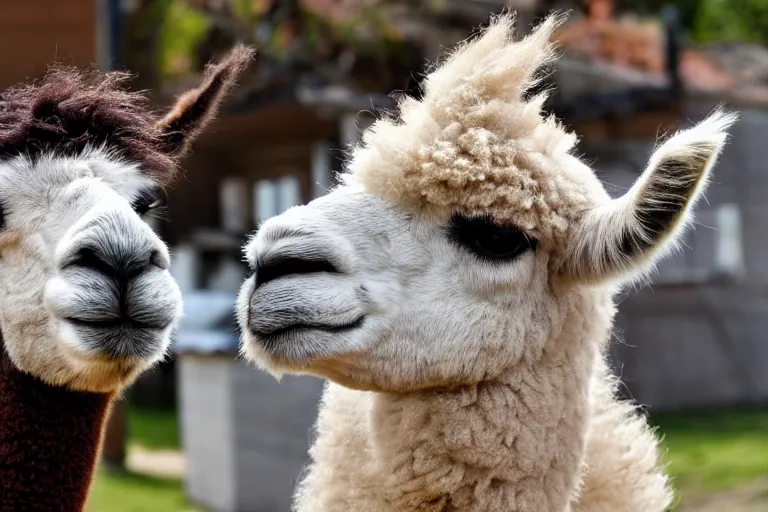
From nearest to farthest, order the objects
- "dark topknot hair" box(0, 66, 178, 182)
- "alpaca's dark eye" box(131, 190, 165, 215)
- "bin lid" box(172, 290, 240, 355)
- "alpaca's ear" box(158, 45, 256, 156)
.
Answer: "dark topknot hair" box(0, 66, 178, 182) → "alpaca's dark eye" box(131, 190, 165, 215) → "alpaca's ear" box(158, 45, 256, 156) → "bin lid" box(172, 290, 240, 355)

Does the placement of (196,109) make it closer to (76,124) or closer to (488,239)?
(76,124)

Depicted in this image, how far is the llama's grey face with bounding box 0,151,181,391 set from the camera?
3.34 m

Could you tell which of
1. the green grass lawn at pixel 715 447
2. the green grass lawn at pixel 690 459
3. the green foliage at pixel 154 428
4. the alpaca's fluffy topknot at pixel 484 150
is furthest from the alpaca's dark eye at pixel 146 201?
the green foliage at pixel 154 428

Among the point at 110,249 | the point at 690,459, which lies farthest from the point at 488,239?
the point at 690,459

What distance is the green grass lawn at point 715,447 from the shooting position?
1104 centimetres

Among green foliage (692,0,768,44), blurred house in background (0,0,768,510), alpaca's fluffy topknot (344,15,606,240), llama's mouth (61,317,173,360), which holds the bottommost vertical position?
llama's mouth (61,317,173,360)

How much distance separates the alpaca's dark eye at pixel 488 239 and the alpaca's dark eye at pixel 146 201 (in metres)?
1.25

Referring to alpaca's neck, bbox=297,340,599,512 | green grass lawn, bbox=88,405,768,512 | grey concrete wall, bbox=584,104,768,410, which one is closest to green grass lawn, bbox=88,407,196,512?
green grass lawn, bbox=88,405,768,512

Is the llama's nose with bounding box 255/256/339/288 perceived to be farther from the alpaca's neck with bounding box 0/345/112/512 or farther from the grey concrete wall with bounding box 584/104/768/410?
the grey concrete wall with bounding box 584/104/768/410

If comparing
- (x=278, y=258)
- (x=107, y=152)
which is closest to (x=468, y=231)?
(x=278, y=258)

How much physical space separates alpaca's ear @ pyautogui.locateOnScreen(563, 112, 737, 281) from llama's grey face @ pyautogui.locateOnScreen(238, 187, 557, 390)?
6.5 inches

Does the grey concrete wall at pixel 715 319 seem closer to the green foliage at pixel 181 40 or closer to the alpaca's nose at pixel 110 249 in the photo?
the alpaca's nose at pixel 110 249

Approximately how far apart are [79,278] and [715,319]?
624 inches

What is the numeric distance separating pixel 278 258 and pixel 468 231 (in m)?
0.61
